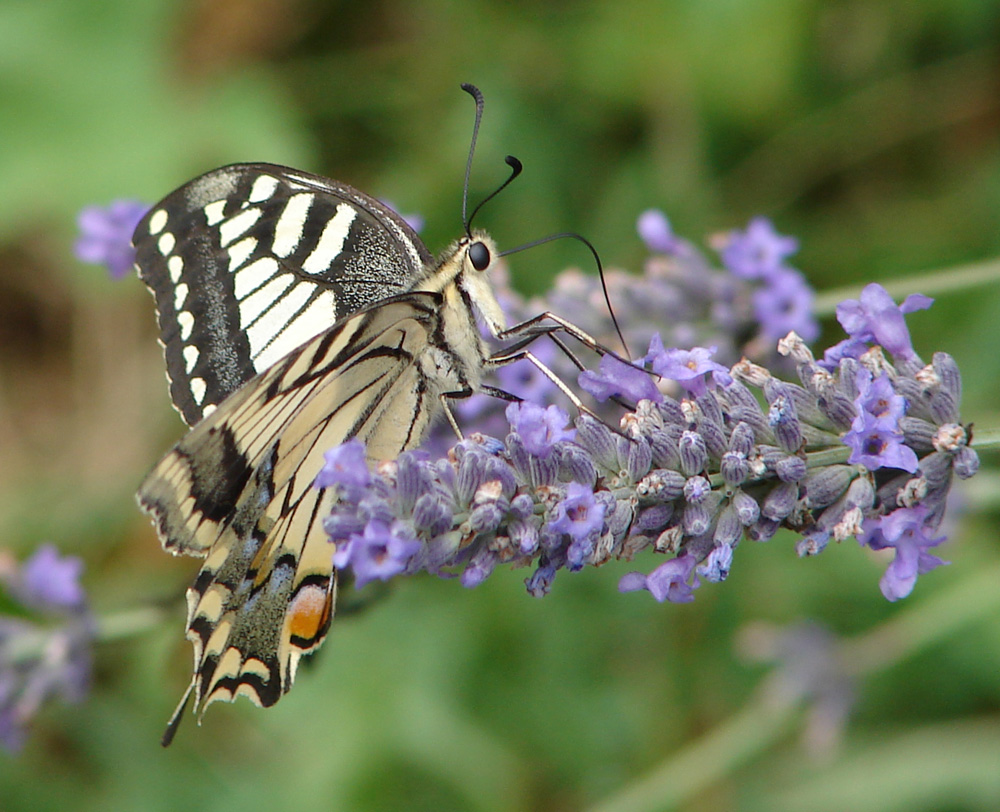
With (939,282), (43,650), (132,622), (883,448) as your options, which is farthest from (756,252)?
(43,650)

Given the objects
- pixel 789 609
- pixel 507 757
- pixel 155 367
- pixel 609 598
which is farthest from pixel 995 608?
pixel 155 367

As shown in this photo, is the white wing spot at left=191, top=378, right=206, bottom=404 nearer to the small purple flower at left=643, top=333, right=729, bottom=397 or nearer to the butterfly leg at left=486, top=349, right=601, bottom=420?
the butterfly leg at left=486, top=349, right=601, bottom=420

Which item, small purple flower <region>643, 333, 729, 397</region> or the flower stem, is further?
the flower stem

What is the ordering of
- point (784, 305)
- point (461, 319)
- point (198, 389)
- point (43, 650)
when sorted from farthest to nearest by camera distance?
point (43, 650) < point (784, 305) < point (198, 389) < point (461, 319)

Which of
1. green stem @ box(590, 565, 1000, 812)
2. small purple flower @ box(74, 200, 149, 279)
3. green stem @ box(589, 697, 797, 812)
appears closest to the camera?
small purple flower @ box(74, 200, 149, 279)

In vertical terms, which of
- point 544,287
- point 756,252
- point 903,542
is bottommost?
point 903,542

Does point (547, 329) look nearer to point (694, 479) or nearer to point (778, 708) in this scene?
point (694, 479)

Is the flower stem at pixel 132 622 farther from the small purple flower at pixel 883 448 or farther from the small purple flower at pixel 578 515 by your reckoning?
Answer: the small purple flower at pixel 883 448

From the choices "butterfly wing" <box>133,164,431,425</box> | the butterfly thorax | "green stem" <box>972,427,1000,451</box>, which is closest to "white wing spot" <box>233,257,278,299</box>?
"butterfly wing" <box>133,164,431,425</box>
